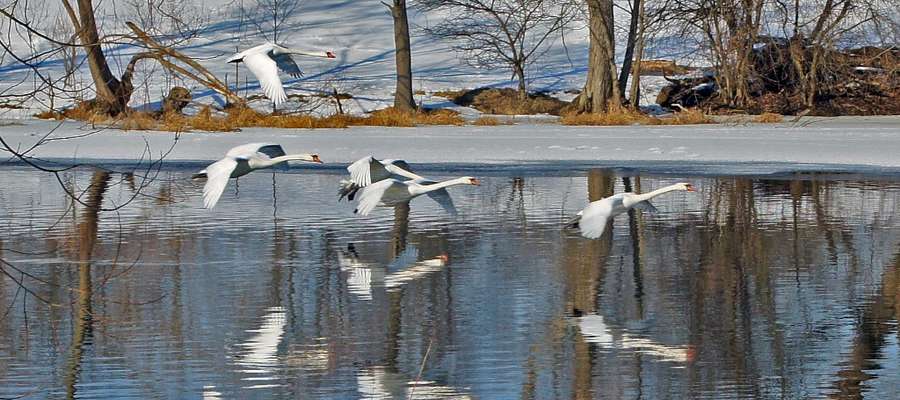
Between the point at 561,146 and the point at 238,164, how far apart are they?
34.4ft

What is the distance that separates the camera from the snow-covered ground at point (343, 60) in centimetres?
3575

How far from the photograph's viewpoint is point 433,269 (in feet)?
34.0

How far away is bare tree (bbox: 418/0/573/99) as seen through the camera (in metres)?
34.2

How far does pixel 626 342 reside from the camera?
7.68m

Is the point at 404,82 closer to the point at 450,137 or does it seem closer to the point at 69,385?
the point at 450,137

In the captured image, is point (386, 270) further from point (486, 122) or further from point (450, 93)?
point (450, 93)

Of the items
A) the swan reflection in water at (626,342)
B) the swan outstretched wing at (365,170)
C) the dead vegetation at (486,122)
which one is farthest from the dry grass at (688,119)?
the swan reflection in water at (626,342)

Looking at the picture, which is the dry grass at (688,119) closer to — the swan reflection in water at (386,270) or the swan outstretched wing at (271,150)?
the swan outstretched wing at (271,150)

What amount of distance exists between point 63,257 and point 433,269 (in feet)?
9.29

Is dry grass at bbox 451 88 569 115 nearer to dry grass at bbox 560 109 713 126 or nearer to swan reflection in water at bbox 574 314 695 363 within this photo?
dry grass at bbox 560 109 713 126

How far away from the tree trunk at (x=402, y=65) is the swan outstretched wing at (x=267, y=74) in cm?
2041

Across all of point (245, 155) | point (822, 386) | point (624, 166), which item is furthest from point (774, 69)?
point (822, 386)

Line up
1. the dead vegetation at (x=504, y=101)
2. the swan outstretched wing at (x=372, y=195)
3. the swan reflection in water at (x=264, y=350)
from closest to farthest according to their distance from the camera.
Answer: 1. the swan reflection in water at (x=264, y=350)
2. the swan outstretched wing at (x=372, y=195)
3. the dead vegetation at (x=504, y=101)

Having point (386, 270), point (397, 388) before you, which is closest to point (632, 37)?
point (386, 270)
